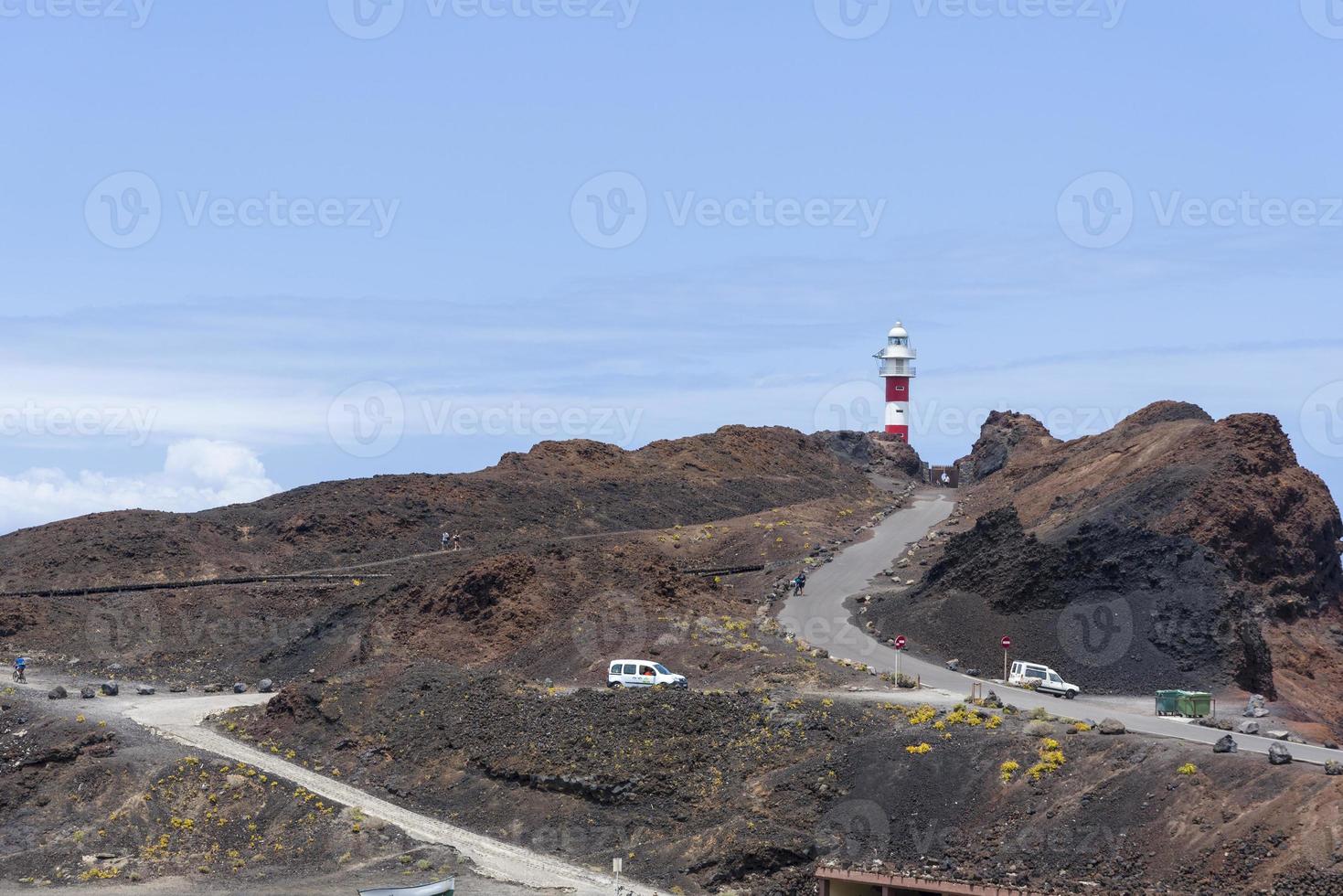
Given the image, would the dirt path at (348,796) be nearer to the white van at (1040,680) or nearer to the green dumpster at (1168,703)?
the green dumpster at (1168,703)

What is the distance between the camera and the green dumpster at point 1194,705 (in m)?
45.3

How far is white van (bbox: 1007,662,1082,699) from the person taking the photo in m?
50.1

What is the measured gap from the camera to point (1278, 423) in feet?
236

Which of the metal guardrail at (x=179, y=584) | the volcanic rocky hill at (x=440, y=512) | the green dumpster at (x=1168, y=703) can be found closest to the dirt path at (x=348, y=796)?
the metal guardrail at (x=179, y=584)

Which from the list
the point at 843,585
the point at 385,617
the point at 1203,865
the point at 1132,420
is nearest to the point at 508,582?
the point at 385,617

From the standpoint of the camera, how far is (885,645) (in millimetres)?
58531

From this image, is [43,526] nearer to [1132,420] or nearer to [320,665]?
[320,665]

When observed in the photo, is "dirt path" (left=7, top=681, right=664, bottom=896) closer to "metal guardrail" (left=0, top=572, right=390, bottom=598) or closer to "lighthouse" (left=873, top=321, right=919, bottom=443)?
"metal guardrail" (left=0, top=572, right=390, bottom=598)

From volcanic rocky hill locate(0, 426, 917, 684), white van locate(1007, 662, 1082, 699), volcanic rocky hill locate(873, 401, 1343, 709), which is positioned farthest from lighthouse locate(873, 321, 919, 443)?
white van locate(1007, 662, 1082, 699)

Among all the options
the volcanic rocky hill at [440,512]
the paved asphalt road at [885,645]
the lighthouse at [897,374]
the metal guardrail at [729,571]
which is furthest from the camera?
the lighthouse at [897,374]

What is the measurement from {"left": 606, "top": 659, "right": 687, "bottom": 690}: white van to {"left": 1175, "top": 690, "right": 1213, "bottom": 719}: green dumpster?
15.0m

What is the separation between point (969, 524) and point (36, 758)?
55558 mm

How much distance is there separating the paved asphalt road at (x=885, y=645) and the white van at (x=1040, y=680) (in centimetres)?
46

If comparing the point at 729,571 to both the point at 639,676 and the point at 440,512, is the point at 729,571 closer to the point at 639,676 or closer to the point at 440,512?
the point at 440,512
